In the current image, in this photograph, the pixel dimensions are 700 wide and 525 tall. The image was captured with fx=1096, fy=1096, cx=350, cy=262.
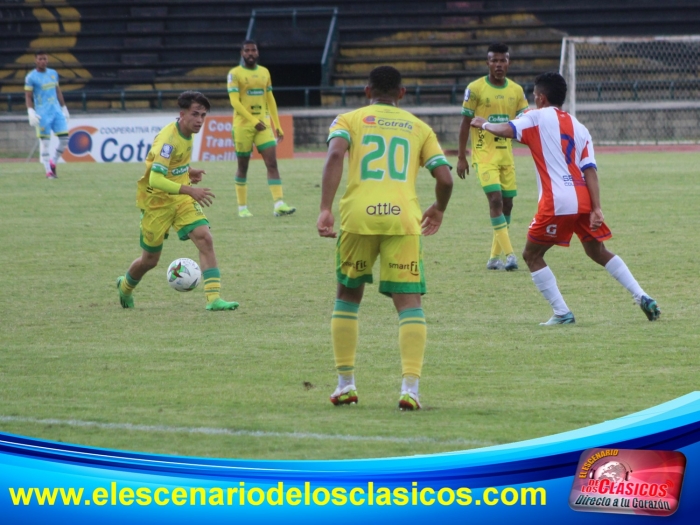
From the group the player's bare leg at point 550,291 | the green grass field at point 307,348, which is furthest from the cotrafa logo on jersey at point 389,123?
the player's bare leg at point 550,291

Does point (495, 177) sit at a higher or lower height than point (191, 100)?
lower

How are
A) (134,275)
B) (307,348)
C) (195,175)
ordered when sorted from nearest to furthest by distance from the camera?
(307,348), (195,175), (134,275)

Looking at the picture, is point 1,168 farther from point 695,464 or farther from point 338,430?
point 695,464

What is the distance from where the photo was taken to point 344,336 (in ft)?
18.6

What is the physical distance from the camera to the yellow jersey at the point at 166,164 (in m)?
8.44

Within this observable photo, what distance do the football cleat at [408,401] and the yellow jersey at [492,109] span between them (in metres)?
5.58

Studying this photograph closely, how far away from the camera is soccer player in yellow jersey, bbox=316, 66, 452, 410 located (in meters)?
5.60

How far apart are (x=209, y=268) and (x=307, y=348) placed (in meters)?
1.76

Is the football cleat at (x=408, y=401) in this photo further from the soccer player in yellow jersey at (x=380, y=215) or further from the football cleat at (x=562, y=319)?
the football cleat at (x=562, y=319)

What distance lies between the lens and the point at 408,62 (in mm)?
31594

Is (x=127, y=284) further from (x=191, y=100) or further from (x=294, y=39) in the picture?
(x=294, y=39)

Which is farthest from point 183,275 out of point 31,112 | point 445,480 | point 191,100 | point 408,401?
point 31,112

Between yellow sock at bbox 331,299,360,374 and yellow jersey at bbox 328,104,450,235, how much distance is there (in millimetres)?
423

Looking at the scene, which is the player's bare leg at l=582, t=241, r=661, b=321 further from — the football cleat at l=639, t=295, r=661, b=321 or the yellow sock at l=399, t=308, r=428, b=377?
the yellow sock at l=399, t=308, r=428, b=377
